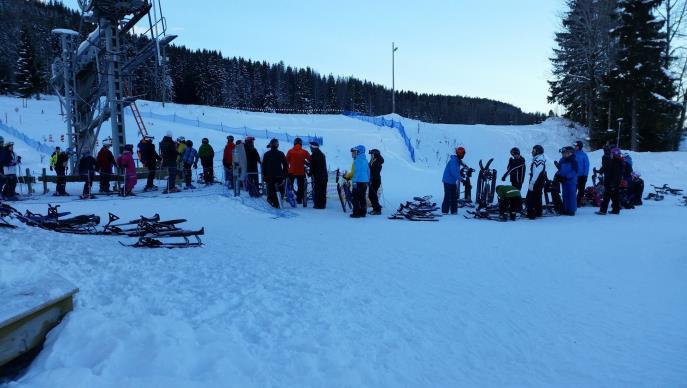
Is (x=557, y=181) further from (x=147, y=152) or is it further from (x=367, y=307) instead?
(x=147, y=152)

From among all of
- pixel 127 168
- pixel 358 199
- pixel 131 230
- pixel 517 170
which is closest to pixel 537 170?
pixel 517 170

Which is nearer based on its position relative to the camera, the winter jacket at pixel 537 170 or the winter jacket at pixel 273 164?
the winter jacket at pixel 537 170

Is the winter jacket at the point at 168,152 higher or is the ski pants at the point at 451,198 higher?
the winter jacket at the point at 168,152

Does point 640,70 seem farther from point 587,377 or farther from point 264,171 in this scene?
point 587,377

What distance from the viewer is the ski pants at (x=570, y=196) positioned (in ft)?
36.4

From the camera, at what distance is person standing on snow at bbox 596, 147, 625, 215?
11.1 meters

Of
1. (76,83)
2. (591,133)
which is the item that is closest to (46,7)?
(76,83)

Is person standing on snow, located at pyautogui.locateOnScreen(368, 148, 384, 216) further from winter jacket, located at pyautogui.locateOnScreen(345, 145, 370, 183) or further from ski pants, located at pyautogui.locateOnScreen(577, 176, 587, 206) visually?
ski pants, located at pyautogui.locateOnScreen(577, 176, 587, 206)

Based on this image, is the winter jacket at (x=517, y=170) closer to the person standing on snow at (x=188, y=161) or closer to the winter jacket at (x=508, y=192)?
the winter jacket at (x=508, y=192)

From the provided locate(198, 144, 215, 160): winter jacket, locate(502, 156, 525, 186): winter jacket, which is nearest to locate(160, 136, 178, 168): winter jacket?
locate(198, 144, 215, 160): winter jacket

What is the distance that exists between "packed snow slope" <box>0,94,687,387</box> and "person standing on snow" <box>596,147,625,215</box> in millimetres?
2188

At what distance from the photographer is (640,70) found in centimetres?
2741

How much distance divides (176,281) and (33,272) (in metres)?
1.31

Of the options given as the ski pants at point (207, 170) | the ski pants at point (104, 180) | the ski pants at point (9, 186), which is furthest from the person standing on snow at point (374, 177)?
the ski pants at point (9, 186)
